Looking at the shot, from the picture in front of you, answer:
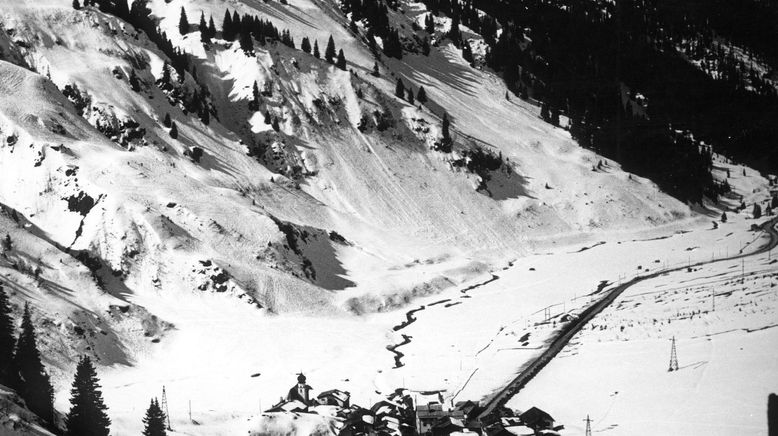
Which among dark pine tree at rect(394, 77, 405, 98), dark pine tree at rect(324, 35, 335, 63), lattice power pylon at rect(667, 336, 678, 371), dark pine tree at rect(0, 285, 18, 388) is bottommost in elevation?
lattice power pylon at rect(667, 336, 678, 371)

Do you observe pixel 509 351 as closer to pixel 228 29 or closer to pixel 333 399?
pixel 333 399

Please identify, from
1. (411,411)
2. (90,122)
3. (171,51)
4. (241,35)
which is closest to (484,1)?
(241,35)

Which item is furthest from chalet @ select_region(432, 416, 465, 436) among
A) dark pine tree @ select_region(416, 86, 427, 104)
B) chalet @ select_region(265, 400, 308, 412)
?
dark pine tree @ select_region(416, 86, 427, 104)

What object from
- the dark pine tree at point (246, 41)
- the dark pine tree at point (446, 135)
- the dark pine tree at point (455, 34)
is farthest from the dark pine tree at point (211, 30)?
the dark pine tree at point (455, 34)

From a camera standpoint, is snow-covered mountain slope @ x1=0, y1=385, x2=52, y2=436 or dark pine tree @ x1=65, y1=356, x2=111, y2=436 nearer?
snow-covered mountain slope @ x1=0, y1=385, x2=52, y2=436

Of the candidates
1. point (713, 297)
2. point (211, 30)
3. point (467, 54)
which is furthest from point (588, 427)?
point (467, 54)

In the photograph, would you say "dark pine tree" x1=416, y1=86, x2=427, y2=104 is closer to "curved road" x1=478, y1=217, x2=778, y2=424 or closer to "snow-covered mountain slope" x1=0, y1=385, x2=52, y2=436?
"curved road" x1=478, y1=217, x2=778, y2=424

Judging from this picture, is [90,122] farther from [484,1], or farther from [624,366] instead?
[484,1]

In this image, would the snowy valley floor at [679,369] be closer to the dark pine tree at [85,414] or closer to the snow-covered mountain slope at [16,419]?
the dark pine tree at [85,414]
